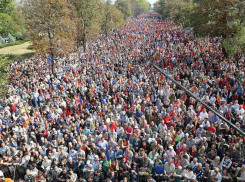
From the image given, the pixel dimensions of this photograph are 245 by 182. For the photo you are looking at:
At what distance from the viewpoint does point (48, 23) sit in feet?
59.4

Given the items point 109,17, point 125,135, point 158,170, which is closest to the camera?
point 158,170

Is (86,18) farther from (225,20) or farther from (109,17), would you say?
(225,20)

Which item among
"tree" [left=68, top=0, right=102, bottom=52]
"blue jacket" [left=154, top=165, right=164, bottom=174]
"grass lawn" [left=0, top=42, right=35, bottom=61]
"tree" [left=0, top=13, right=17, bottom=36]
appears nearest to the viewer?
"blue jacket" [left=154, top=165, right=164, bottom=174]

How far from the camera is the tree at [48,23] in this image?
58.0ft

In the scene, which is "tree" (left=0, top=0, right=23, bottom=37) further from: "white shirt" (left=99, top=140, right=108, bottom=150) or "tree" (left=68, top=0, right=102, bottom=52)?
"white shirt" (left=99, top=140, right=108, bottom=150)

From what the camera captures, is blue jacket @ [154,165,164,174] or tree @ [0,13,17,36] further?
tree @ [0,13,17,36]

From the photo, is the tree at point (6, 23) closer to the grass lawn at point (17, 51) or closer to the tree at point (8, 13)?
the tree at point (8, 13)

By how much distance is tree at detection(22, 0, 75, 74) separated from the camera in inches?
696

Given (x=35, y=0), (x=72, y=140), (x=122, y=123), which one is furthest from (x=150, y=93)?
(x=35, y=0)

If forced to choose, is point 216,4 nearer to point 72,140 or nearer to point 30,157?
point 72,140

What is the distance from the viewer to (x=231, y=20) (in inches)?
694

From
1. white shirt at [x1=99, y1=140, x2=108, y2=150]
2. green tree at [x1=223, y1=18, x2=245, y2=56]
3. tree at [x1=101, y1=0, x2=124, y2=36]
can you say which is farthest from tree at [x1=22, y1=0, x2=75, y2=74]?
tree at [x1=101, y1=0, x2=124, y2=36]

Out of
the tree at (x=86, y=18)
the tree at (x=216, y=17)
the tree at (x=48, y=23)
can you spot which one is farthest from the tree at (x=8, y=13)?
the tree at (x=216, y=17)

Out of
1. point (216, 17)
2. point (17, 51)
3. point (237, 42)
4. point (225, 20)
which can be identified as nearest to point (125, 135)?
point (237, 42)
